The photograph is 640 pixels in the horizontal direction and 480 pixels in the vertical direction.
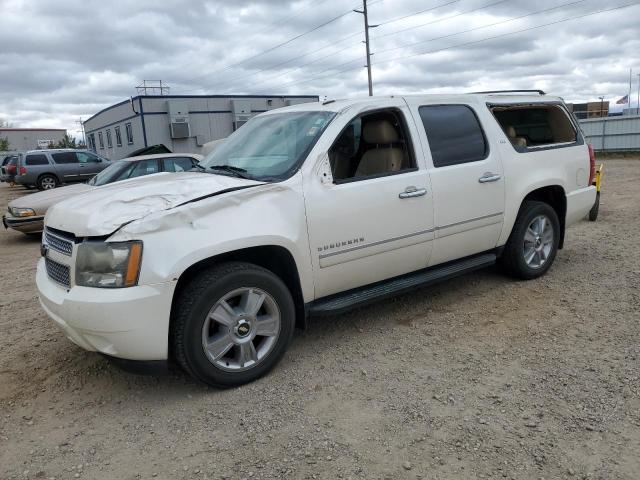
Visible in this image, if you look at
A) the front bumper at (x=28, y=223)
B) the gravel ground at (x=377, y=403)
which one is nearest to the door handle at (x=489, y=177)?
the gravel ground at (x=377, y=403)

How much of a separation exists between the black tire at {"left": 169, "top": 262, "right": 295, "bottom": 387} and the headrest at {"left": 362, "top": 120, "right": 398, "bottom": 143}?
1624 millimetres

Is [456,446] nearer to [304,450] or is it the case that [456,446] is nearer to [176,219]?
[304,450]

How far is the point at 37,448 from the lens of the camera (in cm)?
288

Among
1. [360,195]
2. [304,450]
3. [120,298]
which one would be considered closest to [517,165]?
[360,195]

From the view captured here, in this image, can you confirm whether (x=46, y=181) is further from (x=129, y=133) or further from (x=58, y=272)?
(x=58, y=272)

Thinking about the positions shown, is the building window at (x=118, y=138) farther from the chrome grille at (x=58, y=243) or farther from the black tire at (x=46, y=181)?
the chrome grille at (x=58, y=243)

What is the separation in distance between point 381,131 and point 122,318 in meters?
2.52

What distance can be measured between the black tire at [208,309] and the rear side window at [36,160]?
1975 centimetres

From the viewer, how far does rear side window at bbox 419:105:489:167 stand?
14.0 ft

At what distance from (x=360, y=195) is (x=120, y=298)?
177 cm

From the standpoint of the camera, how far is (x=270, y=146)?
4.05 meters

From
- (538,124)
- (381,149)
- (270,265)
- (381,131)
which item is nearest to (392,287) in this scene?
(270,265)

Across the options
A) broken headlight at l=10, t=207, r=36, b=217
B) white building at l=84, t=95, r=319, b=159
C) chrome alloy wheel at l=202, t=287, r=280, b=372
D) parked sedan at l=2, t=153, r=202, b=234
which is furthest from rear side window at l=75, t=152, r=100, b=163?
chrome alloy wheel at l=202, t=287, r=280, b=372

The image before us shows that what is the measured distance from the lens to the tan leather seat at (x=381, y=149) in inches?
169
